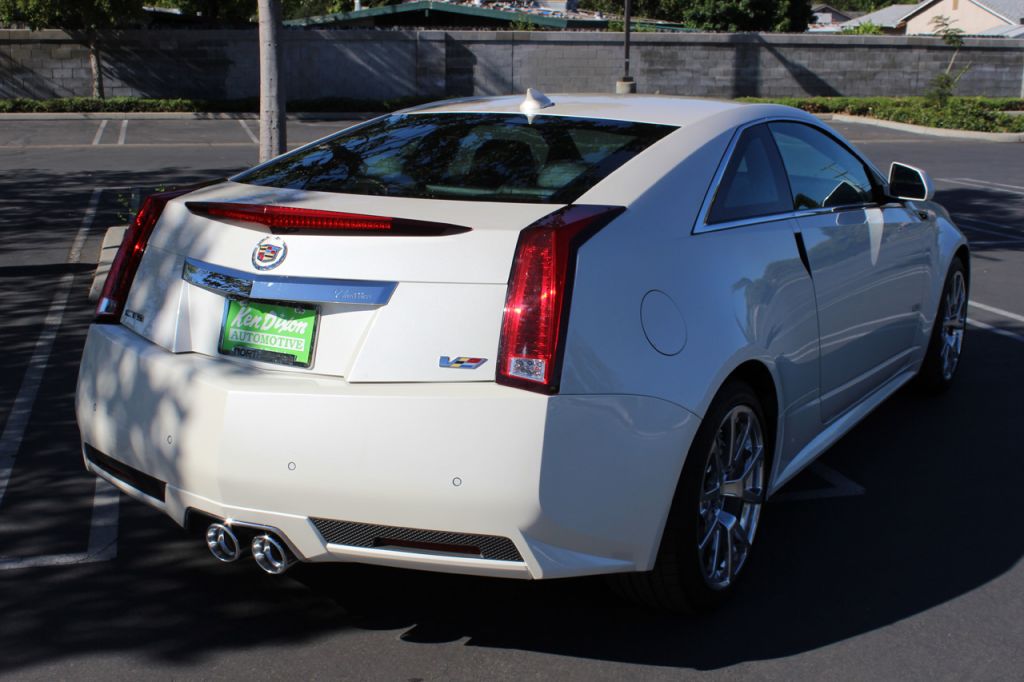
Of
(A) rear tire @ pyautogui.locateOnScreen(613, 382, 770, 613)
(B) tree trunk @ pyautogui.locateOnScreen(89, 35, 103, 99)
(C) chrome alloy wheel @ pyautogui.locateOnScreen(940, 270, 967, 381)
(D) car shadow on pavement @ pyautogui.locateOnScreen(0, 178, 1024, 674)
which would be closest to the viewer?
(A) rear tire @ pyautogui.locateOnScreen(613, 382, 770, 613)

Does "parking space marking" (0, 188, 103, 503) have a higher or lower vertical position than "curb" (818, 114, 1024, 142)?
lower

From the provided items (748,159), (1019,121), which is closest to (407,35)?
(1019,121)

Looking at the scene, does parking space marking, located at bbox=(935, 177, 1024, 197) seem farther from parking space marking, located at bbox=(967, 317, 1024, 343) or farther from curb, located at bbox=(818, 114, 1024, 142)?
curb, located at bbox=(818, 114, 1024, 142)

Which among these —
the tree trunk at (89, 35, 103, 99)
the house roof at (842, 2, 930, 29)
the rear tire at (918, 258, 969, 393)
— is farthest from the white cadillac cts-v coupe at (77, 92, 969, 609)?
the house roof at (842, 2, 930, 29)

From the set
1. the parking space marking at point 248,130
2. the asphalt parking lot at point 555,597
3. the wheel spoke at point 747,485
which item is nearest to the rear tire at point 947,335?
the asphalt parking lot at point 555,597

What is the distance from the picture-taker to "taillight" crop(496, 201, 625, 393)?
303 cm

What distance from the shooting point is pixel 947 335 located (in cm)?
634

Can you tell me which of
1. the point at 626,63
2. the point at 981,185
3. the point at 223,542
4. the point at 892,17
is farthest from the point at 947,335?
the point at 892,17

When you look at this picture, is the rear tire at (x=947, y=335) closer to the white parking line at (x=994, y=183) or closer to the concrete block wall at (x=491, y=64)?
the white parking line at (x=994, y=183)

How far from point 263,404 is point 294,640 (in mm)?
887

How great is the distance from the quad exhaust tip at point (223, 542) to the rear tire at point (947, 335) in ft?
13.6

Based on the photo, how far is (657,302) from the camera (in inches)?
130

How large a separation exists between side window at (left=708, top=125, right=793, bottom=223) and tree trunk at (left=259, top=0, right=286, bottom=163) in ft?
20.5

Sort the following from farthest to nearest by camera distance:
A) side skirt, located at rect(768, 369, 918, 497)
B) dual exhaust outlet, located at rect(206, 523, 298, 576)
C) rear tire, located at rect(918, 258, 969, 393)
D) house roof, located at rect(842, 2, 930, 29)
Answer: house roof, located at rect(842, 2, 930, 29)
rear tire, located at rect(918, 258, 969, 393)
side skirt, located at rect(768, 369, 918, 497)
dual exhaust outlet, located at rect(206, 523, 298, 576)
